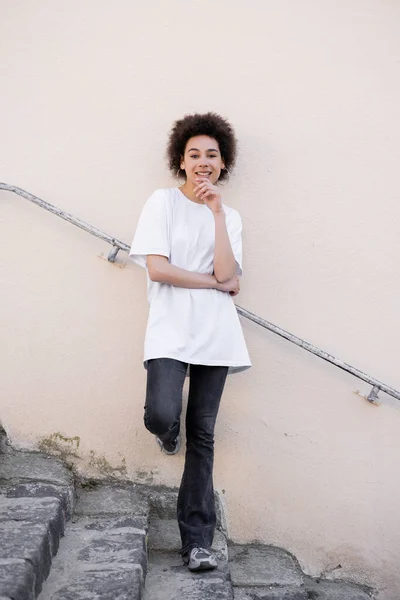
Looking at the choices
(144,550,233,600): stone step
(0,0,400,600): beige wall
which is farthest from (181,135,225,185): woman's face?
(144,550,233,600): stone step

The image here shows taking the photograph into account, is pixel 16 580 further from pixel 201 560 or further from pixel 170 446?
pixel 170 446

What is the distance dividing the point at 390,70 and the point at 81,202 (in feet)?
4.75

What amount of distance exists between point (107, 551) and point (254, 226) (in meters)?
1.45

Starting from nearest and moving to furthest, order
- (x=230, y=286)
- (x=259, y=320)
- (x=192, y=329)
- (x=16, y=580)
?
(x=16, y=580) → (x=192, y=329) → (x=230, y=286) → (x=259, y=320)

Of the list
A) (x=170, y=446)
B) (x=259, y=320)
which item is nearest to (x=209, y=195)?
(x=259, y=320)

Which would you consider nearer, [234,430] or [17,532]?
[17,532]

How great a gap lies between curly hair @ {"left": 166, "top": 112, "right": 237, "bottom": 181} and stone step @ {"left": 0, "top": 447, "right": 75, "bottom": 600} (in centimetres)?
136

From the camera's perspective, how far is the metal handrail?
9.66 ft

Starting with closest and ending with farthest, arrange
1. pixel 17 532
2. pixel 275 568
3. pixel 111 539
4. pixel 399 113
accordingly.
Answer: pixel 17 532, pixel 111 539, pixel 275 568, pixel 399 113

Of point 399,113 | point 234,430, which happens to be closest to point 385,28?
point 399,113

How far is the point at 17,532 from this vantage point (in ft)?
7.53

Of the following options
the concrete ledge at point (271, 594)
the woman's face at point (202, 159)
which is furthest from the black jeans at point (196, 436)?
the woman's face at point (202, 159)

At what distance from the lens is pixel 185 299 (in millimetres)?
2586

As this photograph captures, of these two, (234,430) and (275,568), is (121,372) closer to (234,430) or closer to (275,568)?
(234,430)
